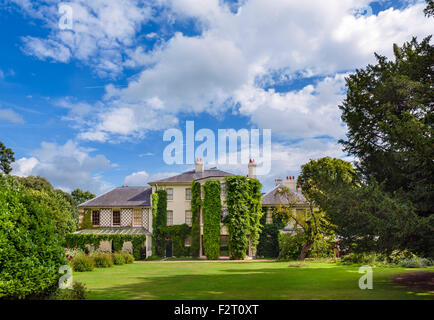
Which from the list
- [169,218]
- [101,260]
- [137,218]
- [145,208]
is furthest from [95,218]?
[101,260]

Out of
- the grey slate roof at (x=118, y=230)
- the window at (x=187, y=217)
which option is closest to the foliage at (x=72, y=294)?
the grey slate roof at (x=118, y=230)

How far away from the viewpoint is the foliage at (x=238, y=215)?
34219 millimetres

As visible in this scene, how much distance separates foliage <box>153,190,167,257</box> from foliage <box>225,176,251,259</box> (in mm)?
7802

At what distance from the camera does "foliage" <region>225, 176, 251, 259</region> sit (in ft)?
112

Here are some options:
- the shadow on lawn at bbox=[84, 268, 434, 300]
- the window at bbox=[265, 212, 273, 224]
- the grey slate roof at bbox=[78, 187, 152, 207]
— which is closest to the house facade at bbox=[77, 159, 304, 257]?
the grey slate roof at bbox=[78, 187, 152, 207]

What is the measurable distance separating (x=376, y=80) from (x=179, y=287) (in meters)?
12.5

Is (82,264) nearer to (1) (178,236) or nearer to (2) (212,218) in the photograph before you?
(2) (212,218)

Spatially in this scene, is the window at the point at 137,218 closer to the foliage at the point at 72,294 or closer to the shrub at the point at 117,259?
the shrub at the point at 117,259

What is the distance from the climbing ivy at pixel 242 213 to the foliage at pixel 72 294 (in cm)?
2453

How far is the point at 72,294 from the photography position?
10172mm

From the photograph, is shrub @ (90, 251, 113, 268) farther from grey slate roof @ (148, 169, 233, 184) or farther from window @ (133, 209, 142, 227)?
grey slate roof @ (148, 169, 233, 184)

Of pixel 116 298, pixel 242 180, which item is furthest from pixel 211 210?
pixel 116 298

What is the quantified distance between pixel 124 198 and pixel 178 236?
814cm
